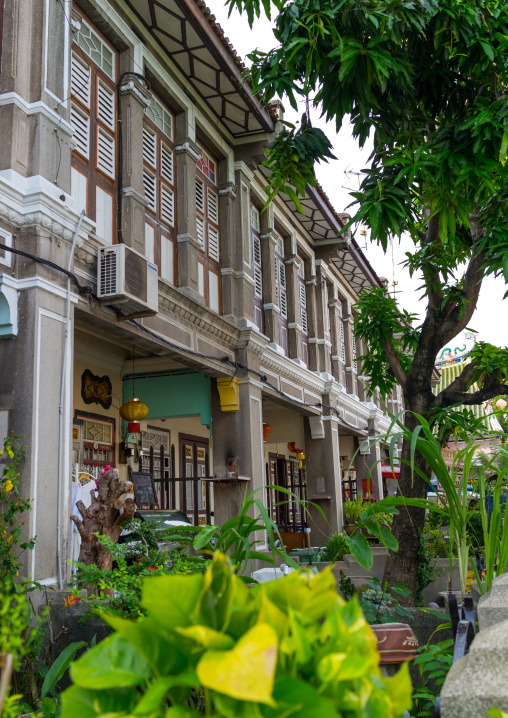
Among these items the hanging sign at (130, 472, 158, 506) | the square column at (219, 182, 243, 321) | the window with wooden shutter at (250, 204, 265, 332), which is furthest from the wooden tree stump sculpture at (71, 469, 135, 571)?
the window with wooden shutter at (250, 204, 265, 332)

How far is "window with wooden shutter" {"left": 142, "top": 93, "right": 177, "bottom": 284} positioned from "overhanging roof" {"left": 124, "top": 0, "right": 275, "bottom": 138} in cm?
70

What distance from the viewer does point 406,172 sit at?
4.20 metres

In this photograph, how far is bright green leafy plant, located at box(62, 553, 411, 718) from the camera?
2.63 feet

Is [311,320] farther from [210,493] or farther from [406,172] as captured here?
[406,172]

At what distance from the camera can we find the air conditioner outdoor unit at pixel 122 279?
652 cm

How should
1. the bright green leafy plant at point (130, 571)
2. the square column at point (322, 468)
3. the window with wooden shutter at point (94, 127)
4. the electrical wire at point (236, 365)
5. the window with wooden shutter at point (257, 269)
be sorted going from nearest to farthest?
the bright green leafy plant at point (130, 571) → the window with wooden shutter at point (94, 127) → the electrical wire at point (236, 365) → the window with wooden shutter at point (257, 269) → the square column at point (322, 468)

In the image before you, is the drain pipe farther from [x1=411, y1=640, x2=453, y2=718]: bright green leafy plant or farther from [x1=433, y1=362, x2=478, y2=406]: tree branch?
[x1=411, y1=640, x2=453, y2=718]: bright green leafy plant

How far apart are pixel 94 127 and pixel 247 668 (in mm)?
7441

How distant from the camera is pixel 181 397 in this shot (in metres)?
10.2

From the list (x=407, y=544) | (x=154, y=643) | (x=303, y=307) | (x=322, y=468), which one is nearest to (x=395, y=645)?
(x=154, y=643)

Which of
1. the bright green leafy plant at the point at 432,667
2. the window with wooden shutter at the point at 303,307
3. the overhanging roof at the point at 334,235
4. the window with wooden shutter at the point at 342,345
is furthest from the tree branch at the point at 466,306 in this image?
the window with wooden shutter at the point at 342,345

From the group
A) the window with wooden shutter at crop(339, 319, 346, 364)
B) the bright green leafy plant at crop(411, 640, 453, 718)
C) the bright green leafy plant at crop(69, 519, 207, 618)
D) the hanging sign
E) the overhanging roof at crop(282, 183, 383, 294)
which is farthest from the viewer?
the window with wooden shutter at crop(339, 319, 346, 364)

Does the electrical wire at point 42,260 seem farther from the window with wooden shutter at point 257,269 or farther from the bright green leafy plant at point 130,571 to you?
the window with wooden shutter at point 257,269

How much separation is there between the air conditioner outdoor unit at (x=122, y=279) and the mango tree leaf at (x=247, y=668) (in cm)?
588
